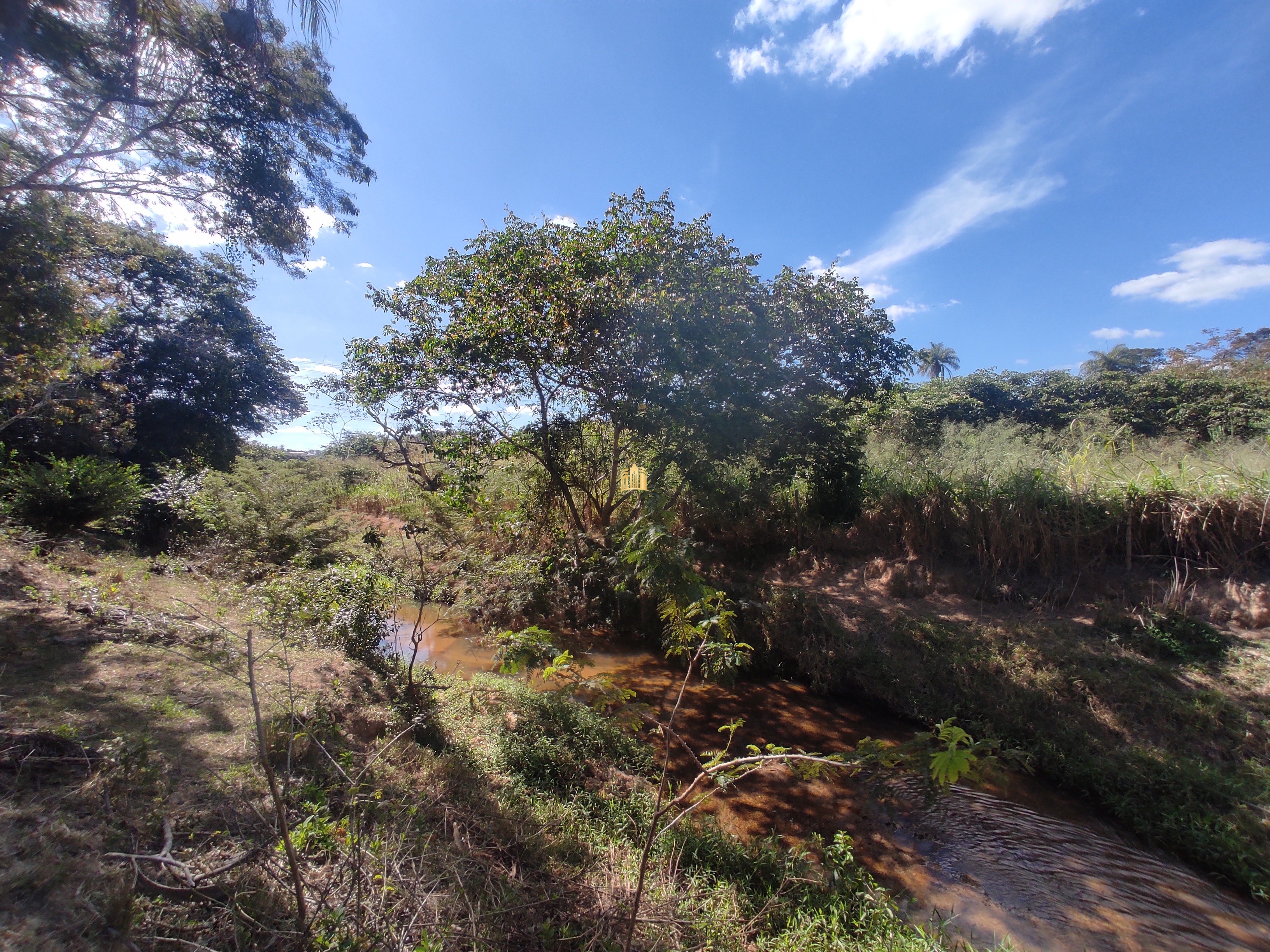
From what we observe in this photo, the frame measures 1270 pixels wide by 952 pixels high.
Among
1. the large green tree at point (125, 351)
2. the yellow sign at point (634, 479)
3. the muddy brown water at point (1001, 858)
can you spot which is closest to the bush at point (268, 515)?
the large green tree at point (125, 351)

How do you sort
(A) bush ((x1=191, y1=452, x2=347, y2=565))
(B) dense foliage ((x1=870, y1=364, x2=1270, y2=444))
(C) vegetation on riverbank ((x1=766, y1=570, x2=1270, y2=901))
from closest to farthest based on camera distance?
(C) vegetation on riverbank ((x1=766, y1=570, x2=1270, y2=901))
(A) bush ((x1=191, y1=452, x2=347, y2=565))
(B) dense foliage ((x1=870, y1=364, x2=1270, y2=444))

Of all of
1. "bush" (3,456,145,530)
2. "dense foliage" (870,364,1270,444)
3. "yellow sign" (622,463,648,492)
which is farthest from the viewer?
"dense foliage" (870,364,1270,444)

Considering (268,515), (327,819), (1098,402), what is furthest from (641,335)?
(1098,402)

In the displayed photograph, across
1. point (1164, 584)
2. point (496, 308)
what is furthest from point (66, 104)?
point (1164, 584)

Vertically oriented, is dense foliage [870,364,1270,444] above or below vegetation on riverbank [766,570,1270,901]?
above

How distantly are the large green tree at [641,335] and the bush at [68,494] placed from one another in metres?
3.84

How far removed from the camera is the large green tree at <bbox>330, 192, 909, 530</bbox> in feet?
23.5

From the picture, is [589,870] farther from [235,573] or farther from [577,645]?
[235,573]

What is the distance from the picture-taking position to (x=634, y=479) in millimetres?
10828

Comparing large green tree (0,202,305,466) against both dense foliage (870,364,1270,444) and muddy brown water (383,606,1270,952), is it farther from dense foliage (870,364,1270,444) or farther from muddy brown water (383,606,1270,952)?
dense foliage (870,364,1270,444)

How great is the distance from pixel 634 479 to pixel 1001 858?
26.4 feet

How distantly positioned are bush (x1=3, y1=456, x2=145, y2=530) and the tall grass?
12.2 metres

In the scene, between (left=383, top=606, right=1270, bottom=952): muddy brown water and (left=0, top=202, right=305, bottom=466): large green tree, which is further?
(left=0, top=202, right=305, bottom=466): large green tree

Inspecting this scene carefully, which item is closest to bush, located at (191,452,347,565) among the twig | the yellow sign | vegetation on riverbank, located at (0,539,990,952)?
vegetation on riverbank, located at (0,539,990,952)
